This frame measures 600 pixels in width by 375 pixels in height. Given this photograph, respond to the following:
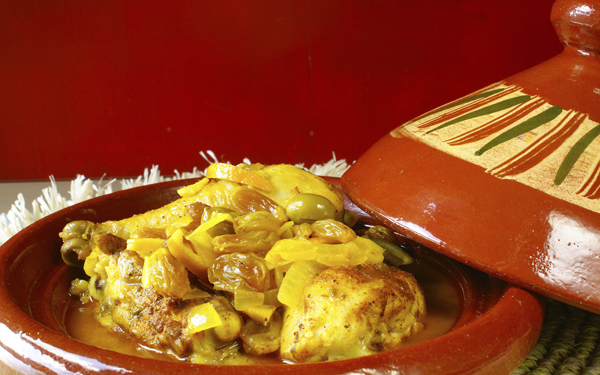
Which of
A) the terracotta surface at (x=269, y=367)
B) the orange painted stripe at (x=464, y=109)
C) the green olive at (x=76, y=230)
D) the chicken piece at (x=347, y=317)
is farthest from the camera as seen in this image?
the green olive at (x=76, y=230)

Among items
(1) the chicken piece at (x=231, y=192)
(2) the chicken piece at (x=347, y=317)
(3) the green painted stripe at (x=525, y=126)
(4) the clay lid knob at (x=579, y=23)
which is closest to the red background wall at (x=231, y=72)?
(1) the chicken piece at (x=231, y=192)

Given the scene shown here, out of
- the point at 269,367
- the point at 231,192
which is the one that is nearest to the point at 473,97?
the point at 231,192

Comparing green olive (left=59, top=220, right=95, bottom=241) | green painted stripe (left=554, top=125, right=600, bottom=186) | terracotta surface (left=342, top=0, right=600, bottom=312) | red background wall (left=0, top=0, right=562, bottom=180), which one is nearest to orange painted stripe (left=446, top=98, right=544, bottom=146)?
terracotta surface (left=342, top=0, right=600, bottom=312)

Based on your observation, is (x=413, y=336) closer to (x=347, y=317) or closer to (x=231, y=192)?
(x=347, y=317)

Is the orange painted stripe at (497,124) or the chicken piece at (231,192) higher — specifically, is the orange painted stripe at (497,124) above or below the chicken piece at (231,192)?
above

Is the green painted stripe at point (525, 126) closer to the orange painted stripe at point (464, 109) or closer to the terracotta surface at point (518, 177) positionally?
the terracotta surface at point (518, 177)
